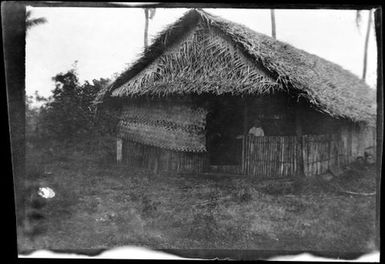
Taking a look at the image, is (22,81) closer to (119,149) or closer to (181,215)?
(119,149)

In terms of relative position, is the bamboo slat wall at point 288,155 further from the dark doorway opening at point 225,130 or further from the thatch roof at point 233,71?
the thatch roof at point 233,71

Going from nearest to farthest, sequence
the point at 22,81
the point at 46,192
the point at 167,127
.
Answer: the point at 22,81
the point at 46,192
the point at 167,127

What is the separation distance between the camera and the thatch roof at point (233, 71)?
22.8 feet

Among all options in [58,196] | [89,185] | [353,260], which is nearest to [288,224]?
[353,260]

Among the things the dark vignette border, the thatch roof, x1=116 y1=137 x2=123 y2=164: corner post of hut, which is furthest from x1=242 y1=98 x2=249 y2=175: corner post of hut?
x1=116 y1=137 x2=123 y2=164: corner post of hut

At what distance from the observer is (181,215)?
18.0 feet

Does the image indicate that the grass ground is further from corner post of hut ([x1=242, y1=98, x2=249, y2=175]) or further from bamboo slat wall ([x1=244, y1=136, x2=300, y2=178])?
corner post of hut ([x1=242, y1=98, x2=249, y2=175])

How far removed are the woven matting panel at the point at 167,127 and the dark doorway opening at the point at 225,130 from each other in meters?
0.18

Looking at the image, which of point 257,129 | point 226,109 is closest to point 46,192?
point 226,109

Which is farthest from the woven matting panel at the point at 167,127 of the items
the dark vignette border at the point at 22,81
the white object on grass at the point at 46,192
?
the dark vignette border at the point at 22,81

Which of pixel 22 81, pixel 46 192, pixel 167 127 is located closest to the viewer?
pixel 22 81

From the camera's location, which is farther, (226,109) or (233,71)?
(233,71)

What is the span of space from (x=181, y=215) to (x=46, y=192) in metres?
2.25

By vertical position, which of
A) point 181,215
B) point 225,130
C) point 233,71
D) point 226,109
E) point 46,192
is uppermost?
point 233,71
